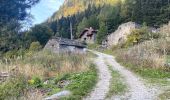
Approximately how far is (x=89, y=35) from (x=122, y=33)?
2240 centimetres

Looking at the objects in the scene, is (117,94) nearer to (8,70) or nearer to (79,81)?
(79,81)

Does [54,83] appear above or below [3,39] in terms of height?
below

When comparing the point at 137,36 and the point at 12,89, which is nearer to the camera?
the point at 12,89

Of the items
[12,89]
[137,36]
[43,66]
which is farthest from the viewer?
[137,36]

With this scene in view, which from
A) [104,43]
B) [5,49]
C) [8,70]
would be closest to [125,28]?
[104,43]

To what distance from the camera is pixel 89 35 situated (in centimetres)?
8881

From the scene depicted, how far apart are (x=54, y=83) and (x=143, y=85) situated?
13.3 ft

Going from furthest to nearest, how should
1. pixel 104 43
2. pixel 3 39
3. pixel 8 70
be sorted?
pixel 104 43, pixel 3 39, pixel 8 70

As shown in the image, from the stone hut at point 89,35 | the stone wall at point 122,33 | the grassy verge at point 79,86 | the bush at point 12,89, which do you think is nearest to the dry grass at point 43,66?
the grassy verge at point 79,86

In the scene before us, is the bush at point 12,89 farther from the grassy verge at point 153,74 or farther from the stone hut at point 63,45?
the stone hut at point 63,45

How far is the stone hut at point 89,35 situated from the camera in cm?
8812

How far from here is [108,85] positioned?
56.6ft

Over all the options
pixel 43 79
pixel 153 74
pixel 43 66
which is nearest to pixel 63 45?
pixel 43 66

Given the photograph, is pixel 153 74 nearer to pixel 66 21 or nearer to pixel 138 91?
pixel 138 91
